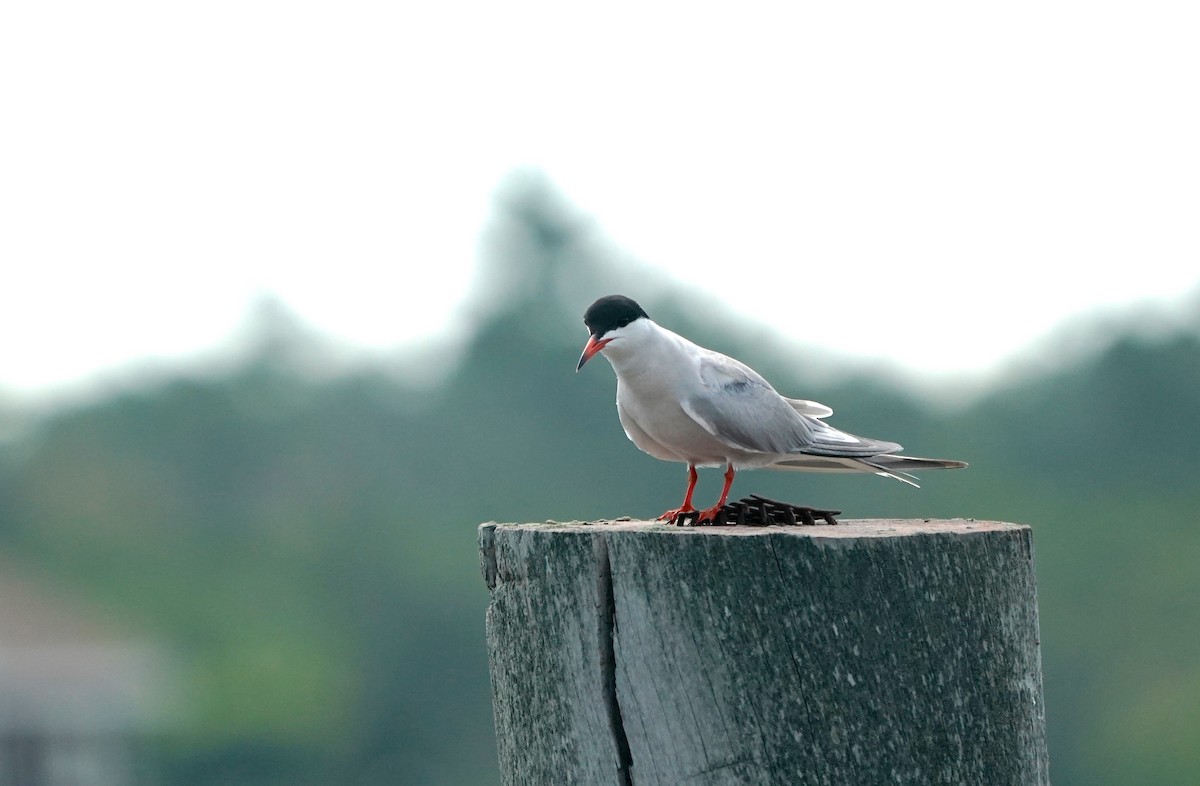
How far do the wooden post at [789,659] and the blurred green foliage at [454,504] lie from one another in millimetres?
46252

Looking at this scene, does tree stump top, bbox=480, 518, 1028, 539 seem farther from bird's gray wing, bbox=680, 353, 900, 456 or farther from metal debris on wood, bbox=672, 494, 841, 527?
bird's gray wing, bbox=680, 353, 900, 456

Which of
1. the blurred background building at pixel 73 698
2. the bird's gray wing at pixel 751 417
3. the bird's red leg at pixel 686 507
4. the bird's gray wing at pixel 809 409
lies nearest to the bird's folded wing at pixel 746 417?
the bird's gray wing at pixel 751 417

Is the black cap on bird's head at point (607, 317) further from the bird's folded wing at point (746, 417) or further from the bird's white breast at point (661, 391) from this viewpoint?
the bird's folded wing at point (746, 417)

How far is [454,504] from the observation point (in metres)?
64.9

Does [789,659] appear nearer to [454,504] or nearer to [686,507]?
[686,507]

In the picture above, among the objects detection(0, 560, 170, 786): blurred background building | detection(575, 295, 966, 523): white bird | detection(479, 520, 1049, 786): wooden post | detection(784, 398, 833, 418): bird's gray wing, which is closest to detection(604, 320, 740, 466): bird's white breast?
detection(575, 295, 966, 523): white bird

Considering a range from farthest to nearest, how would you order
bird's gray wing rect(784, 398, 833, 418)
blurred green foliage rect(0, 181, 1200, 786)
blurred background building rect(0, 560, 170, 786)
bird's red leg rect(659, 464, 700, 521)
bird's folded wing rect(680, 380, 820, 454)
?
1. blurred green foliage rect(0, 181, 1200, 786)
2. blurred background building rect(0, 560, 170, 786)
3. bird's gray wing rect(784, 398, 833, 418)
4. bird's folded wing rect(680, 380, 820, 454)
5. bird's red leg rect(659, 464, 700, 521)

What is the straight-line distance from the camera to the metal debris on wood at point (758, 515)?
3.96m

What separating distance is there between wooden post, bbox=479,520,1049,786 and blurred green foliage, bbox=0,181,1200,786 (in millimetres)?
46252

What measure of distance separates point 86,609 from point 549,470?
20.1 meters

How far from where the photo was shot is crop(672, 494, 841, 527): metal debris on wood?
3957mm

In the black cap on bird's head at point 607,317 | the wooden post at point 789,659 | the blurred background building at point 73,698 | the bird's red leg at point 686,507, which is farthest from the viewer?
the blurred background building at point 73,698

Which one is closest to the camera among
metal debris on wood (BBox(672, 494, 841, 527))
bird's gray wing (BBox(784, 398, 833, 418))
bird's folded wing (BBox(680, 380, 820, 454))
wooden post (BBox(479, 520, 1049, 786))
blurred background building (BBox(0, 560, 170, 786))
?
wooden post (BBox(479, 520, 1049, 786))

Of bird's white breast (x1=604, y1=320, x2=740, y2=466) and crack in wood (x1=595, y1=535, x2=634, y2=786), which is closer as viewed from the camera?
crack in wood (x1=595, y1=535, x2=634, y2=786)
